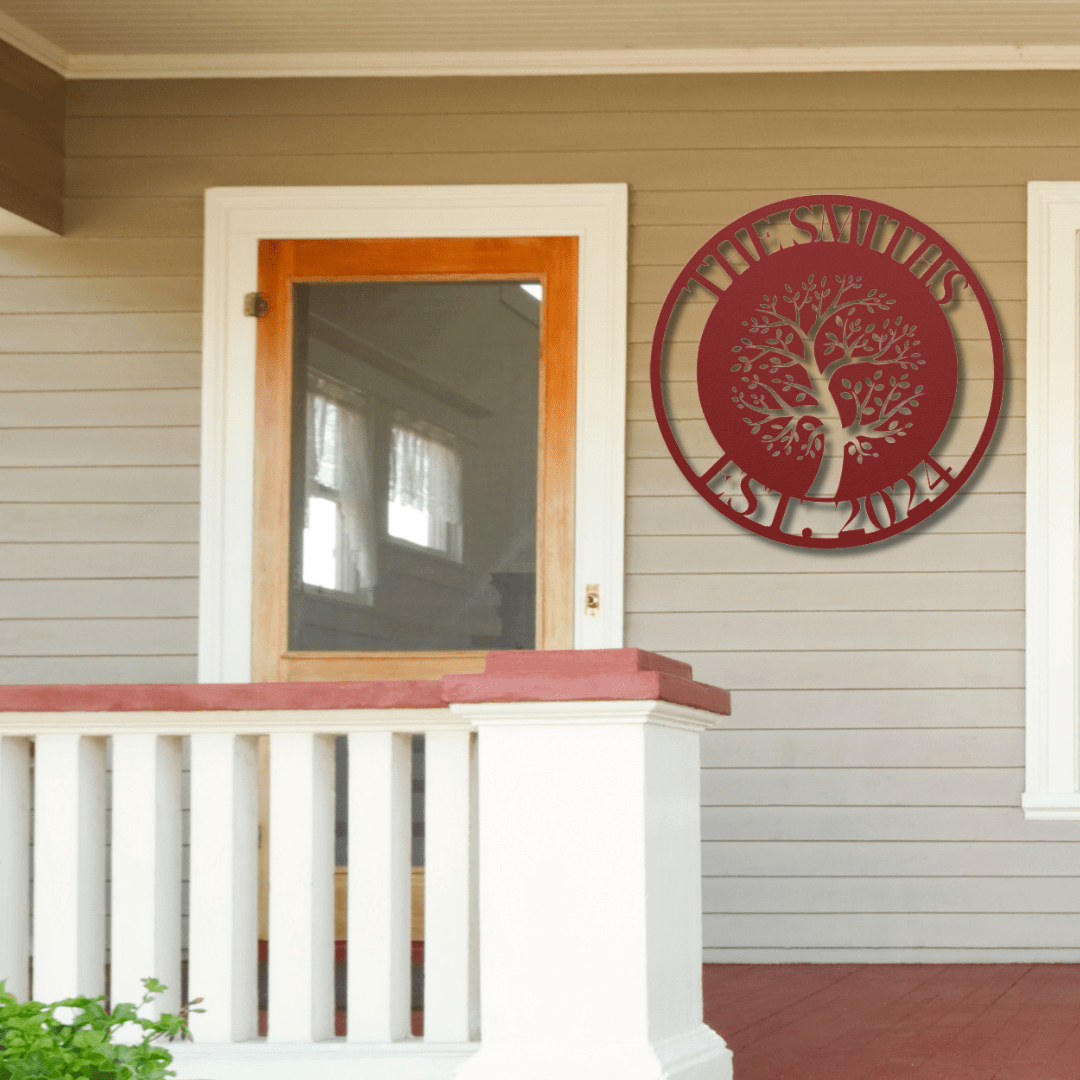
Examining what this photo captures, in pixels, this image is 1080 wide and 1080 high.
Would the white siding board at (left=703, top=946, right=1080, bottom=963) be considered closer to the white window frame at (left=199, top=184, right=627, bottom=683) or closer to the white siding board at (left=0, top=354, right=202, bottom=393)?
the white window frame at (left=199, top=184, right=627, bottom=683)

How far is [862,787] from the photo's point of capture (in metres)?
3.73

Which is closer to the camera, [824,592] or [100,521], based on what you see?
[824,592]

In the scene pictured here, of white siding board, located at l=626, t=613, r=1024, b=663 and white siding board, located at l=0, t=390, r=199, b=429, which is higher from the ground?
white siding board, located at l=0, t=390, r=199, b=429

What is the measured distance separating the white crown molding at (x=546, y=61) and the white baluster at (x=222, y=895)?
2.47 m

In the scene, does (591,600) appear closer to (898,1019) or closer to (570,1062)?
(898,1019)

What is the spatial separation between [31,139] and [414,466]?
1.41 m

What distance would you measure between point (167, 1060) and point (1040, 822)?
8.93 ft

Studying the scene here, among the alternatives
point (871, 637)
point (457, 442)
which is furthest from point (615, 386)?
point (871, 637)

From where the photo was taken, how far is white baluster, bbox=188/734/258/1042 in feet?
6.59

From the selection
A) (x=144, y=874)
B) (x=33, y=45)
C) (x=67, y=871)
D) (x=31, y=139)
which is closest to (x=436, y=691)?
(x=144, y=874)

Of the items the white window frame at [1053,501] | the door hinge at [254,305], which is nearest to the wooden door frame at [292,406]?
the door hinge at [254,305]

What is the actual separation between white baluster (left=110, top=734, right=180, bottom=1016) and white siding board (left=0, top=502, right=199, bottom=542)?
1.89 m

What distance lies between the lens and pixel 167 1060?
1.68 meters

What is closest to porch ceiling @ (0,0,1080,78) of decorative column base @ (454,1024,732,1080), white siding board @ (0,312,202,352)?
white siding board @ (0,312,202,352)
